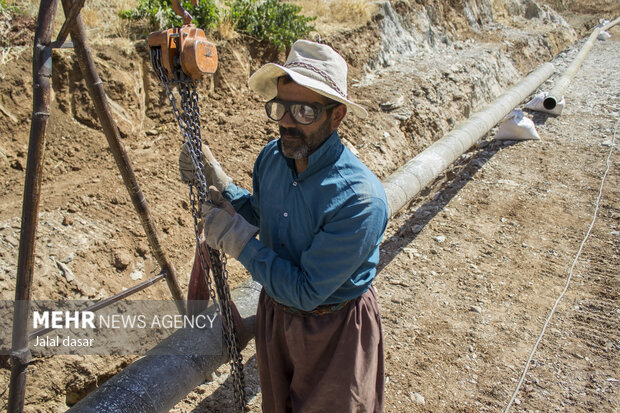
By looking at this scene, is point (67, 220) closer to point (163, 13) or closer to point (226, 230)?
point (226, 230)

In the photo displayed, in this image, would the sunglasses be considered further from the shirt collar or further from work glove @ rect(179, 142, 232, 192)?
work glove @ rect(179, 142, 232, 192)

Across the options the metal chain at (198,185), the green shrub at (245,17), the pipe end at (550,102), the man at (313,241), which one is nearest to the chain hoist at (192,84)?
the metal chain at (198,185)

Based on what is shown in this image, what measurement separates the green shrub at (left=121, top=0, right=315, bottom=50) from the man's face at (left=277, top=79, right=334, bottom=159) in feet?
15.0

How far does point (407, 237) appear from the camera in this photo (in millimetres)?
5711

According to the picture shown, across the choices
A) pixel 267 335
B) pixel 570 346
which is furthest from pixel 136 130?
pixel 570 346

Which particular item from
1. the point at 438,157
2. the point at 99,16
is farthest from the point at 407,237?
the point at 99,16

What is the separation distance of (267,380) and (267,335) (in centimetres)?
28

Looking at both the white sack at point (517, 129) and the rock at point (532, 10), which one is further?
the rock at point (532, 10)

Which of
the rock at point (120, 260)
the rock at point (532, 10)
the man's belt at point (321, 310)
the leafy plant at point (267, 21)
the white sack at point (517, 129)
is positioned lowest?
the man's belt at point (321, 310)

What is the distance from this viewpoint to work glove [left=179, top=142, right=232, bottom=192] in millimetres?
2357

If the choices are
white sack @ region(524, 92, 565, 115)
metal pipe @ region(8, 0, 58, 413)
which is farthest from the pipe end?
metal pipe @ region(8, 0, 58, 413)

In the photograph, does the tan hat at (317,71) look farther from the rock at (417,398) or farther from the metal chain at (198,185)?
the rock at (417,398)

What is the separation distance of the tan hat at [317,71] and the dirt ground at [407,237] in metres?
2.44

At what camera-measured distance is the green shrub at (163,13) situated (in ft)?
19.5
